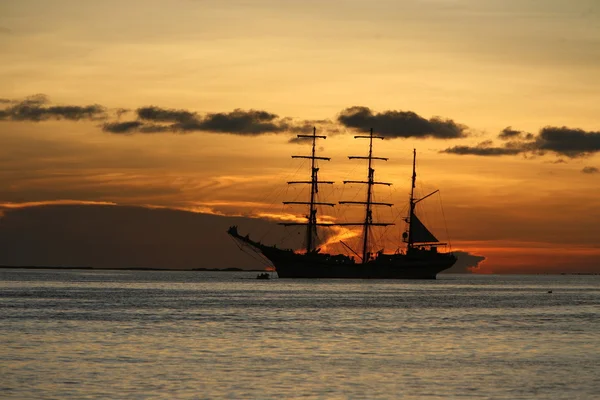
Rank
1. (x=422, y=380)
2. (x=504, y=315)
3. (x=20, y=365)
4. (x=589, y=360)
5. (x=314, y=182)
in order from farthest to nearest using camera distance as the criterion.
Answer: (x=314, y=182)
(x=504, y=315)
(x=589, y=360)
(x=20, y=365)
(x=422, y=380)

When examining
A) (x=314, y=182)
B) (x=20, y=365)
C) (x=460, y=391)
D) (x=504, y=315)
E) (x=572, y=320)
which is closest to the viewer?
(x=460, y=391)

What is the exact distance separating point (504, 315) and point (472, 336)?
30.8 meters

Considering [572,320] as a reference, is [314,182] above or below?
above

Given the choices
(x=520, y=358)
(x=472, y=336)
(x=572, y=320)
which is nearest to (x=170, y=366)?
(x=520, y=358)

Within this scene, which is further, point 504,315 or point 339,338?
point 504,315

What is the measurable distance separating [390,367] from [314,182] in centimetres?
14938

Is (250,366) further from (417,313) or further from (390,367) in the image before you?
(417,313)

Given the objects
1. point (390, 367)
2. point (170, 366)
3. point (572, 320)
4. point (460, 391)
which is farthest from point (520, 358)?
point (572, 320)

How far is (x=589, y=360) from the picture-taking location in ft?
168

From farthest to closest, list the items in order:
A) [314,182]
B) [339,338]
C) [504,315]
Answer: [314,182]
[504,315]
[339,338]

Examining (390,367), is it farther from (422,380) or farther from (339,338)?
(339,338)

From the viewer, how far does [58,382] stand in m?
40.8

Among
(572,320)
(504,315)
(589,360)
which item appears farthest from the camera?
(504,315)

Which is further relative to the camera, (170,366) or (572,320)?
(572,320)
